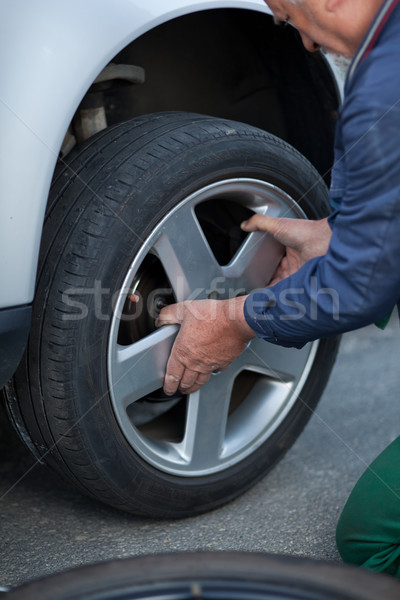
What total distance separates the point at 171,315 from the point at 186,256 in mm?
133

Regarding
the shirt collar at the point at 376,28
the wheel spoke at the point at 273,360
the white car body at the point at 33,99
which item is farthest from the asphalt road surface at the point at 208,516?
the shirt collar at the point at 376,28

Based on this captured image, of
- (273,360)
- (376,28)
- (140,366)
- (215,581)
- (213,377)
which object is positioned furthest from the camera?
(273,360)

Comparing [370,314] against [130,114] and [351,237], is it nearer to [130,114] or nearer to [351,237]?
[351,237]

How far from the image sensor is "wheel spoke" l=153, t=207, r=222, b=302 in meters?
1.53

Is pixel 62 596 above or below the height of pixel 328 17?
below

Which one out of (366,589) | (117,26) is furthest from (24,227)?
(366,589)

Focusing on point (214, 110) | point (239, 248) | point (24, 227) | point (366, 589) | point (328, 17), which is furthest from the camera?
point (214, 110)

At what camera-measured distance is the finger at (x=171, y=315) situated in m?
1.58

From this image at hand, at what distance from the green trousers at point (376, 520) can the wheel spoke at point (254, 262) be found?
19.8 inches

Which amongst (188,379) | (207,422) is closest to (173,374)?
(188,379)

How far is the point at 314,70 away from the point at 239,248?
0.51 meters

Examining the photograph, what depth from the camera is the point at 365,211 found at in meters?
1.12

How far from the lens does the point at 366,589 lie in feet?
2.91

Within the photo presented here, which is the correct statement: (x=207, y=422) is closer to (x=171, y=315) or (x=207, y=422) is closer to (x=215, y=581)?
Answer: (x=171, y=315)
